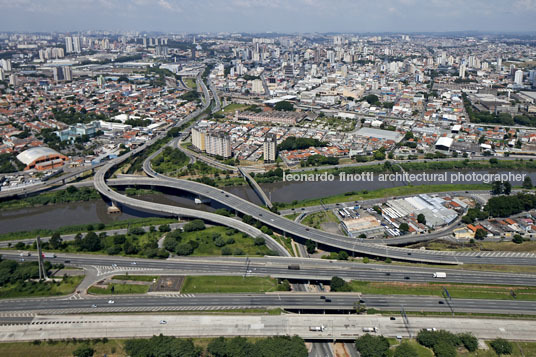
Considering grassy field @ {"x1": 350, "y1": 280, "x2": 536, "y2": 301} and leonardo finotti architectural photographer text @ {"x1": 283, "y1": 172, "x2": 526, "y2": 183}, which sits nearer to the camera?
grassy field @ {"x1": 350, "y1": 280, "x2": 536, "y2": 301}

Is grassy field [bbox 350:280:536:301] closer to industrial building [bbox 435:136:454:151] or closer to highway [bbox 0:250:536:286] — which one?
highway [bbox 0:250:536:286]

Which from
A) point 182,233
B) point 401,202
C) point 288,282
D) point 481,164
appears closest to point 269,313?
point 288,282

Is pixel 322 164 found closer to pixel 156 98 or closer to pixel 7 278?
pixel 7 278

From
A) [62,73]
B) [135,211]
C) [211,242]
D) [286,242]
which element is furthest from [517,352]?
[62,73]

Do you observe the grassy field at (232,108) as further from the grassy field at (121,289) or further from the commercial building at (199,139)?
the grassy field at (121,289)

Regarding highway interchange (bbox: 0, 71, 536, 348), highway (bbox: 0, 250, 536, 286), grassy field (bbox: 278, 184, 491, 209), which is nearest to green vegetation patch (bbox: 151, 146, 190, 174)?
highway interchange (bbox: 0, 71, 536, 348)

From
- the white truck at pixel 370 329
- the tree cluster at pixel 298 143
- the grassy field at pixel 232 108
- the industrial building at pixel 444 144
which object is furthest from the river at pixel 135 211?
the grassy field at pixel 232 108

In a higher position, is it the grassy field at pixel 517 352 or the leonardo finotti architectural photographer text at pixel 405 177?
the leonardo finotti architectural photographer text at pixel 405 177
